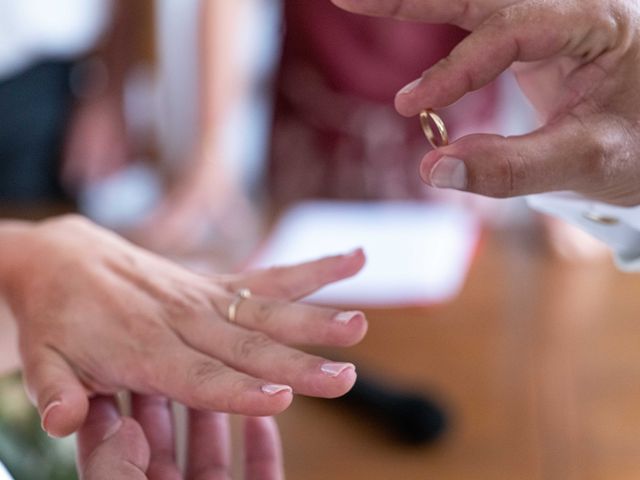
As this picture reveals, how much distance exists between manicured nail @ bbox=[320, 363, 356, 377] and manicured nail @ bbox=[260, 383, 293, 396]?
0.03 m

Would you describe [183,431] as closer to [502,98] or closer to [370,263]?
[370,263]

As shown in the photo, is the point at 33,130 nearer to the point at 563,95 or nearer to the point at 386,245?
the point at 386,245

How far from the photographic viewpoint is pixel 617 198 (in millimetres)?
664

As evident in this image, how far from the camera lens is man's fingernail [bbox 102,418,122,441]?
659mm

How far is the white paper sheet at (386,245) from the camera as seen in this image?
124 cm

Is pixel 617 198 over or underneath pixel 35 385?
over

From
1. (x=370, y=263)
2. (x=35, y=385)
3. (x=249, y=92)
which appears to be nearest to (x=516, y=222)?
(x=370, y=263)

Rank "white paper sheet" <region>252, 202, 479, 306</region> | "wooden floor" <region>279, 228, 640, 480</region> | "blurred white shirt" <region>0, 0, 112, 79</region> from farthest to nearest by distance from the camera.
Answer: "blurred white shirt" <region>0, 0, 112, 79</region> < "white paper sheet" <region>252, 202, 479, 306</region> < "wooden floor" <region>279, 228, 640, 480</region>

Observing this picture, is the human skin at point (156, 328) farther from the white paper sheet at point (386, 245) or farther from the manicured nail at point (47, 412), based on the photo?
the white paper sheet at point (386, 245)

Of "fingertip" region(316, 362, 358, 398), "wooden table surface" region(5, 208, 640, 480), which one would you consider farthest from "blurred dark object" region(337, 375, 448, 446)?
"fingertip" region(316, 362, 358, 398)

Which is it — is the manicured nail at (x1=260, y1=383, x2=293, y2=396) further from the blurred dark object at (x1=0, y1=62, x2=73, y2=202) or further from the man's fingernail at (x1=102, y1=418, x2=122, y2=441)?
the blurred dark object at (x1=0, y1=62, x2=73, y2=202)

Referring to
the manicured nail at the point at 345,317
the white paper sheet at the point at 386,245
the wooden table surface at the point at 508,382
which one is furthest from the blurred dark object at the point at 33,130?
the manicured nail at the point at 345,317

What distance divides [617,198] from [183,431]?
402 millimetres

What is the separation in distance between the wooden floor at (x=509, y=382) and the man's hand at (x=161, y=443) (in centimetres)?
20
